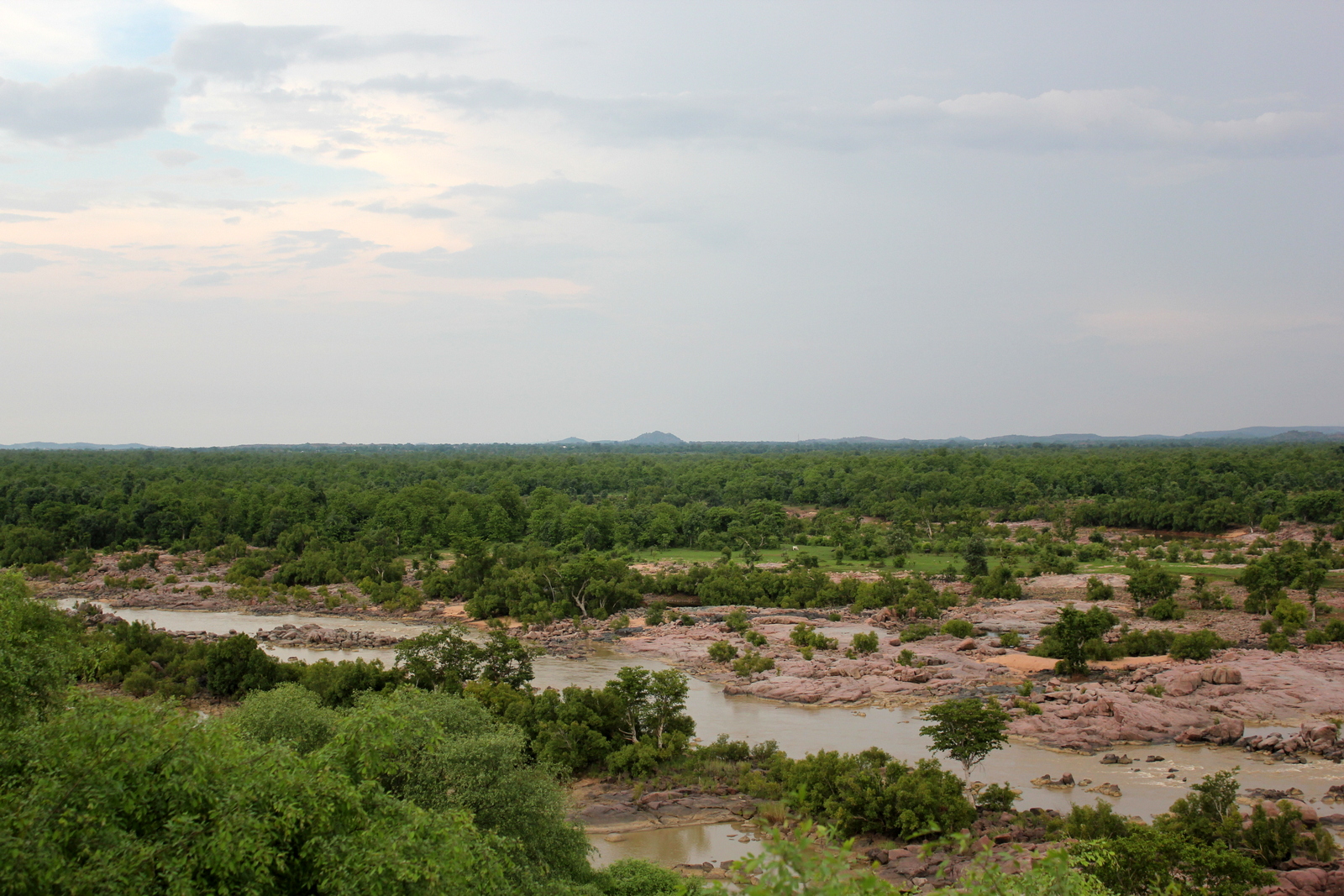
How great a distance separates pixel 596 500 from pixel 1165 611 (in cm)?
6468

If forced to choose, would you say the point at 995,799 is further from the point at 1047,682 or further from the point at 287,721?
the point at 287,721

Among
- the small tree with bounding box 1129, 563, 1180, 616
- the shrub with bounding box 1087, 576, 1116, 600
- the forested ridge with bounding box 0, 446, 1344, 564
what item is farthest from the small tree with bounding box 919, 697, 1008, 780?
the forested ridge with bounding box 0, 446, 1344, 564

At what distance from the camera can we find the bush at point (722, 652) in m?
36.1

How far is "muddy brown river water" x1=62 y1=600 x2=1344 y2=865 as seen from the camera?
19.8 meters

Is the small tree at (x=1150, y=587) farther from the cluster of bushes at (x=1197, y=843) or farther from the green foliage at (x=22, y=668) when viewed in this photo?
the green foliage at (x=22, y=668)

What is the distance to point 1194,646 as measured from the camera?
33.3 meters

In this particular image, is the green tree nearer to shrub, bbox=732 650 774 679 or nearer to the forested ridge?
shrub, bbox=732 650 774 679

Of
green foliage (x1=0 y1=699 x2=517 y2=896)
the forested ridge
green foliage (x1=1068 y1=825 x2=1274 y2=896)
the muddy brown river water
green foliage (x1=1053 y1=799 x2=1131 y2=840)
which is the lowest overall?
the muddy brown river water

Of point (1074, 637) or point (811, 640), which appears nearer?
point (1074, 637)

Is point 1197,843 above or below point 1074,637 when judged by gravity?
above

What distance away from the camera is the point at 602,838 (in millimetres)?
19938

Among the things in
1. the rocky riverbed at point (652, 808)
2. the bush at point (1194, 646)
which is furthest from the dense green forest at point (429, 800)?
the bush at point (1194, 646)

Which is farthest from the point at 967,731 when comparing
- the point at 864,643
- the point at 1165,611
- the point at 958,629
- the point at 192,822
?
the point at 1165,611

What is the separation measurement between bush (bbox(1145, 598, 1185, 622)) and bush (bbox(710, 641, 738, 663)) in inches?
826
